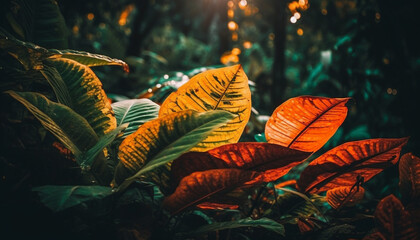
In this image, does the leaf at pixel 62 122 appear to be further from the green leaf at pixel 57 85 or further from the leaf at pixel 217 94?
the leaf at pixel 217 94

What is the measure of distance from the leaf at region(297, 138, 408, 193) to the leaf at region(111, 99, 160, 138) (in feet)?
1.28

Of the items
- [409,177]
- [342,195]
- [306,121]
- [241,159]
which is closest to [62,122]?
[241,159]

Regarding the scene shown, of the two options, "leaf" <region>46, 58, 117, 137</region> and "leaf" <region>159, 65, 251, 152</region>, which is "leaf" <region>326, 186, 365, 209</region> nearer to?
"leaf" <region>159, 65, 251, 152</region>

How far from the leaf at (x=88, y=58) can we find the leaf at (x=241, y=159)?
0.24 meters

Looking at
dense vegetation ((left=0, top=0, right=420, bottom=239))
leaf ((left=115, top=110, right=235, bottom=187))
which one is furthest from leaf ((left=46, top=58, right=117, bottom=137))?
leaf ((left=115, top=110, right=235, bottom=187))

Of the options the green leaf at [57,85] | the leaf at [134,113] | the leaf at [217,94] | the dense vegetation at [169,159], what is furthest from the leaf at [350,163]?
the green leaf at [57,85]

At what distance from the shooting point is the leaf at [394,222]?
0.47m

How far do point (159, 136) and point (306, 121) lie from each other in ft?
1.02

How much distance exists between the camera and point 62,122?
52 centimetres

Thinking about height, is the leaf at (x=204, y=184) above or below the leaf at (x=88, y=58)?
below

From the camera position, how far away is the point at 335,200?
619mm

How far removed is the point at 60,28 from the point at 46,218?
523mm

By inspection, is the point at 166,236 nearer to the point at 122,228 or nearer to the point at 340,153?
the point at 122,228

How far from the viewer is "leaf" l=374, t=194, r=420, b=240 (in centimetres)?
47
